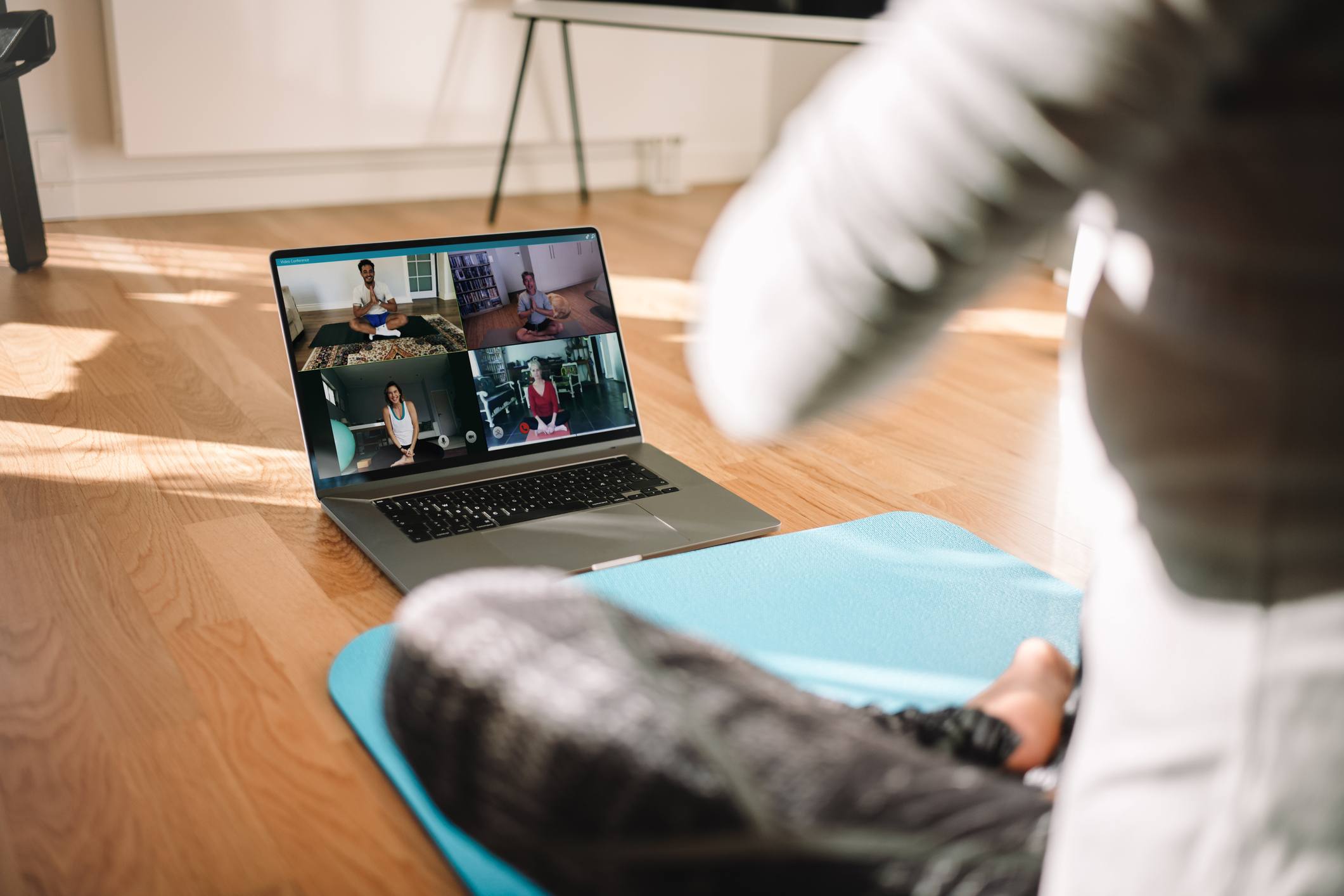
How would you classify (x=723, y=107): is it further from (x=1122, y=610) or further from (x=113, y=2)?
(x=1122, y=610)

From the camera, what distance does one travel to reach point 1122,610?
1.61 feet

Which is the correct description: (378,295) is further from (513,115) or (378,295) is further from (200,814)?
(513,115)

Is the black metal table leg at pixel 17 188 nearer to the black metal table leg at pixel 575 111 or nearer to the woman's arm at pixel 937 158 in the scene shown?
the black metal table leg at pixel 575 111

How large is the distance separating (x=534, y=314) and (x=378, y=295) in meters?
0.19

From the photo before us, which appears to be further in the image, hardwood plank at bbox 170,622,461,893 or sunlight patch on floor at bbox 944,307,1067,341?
sunlight patch on floor at bbox 944,307,1067,341

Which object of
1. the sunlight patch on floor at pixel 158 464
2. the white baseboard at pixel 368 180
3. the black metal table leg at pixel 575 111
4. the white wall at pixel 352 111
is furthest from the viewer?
the black metal table leg at pixel 575 111

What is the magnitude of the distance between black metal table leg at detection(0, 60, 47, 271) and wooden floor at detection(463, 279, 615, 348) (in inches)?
62.7

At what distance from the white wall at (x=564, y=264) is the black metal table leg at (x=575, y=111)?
2.20 metres

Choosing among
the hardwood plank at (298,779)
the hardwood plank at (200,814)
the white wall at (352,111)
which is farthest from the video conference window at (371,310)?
the white wall at (352,111)

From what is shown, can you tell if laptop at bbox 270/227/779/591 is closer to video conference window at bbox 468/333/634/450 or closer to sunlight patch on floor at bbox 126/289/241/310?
video conference window at bbox 468/333/634/450

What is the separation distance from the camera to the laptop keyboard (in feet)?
4.23

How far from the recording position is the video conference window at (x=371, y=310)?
1.30 metres

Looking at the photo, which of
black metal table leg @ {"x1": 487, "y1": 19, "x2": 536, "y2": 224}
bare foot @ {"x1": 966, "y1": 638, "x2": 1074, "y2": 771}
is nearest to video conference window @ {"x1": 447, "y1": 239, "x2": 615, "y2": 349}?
bare foot @ {"x1": 966, "y1": 638, "x2": 1074, "y2": 771}

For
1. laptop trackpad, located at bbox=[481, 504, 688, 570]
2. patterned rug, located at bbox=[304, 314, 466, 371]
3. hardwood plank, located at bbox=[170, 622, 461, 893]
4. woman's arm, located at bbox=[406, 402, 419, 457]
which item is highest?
patterned rug, located at bbox=[304, 314, 466, 371]
